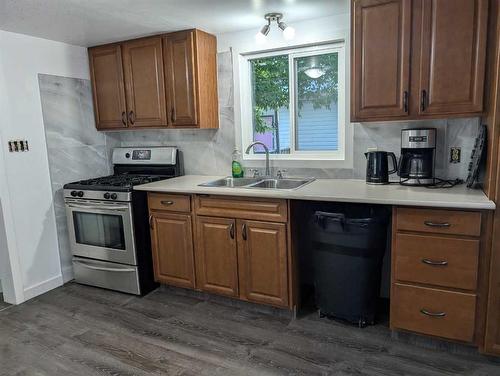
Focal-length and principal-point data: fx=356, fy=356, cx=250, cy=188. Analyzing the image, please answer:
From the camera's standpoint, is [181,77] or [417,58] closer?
[417,58]

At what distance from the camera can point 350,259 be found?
225 cm

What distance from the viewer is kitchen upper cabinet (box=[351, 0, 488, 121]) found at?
6.54ft

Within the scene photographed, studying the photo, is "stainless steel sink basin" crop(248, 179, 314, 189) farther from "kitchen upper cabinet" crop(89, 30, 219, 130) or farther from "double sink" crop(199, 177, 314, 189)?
"kitchen upper cabinet" crop(89, 30, 219, 130)

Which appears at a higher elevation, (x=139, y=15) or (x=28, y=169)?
(x=139, y=15)

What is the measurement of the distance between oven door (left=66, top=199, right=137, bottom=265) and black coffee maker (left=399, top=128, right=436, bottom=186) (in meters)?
2.06

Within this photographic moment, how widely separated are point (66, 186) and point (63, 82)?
95 cm

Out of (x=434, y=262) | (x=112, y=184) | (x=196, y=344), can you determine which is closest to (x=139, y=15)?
(x=112, y=184)

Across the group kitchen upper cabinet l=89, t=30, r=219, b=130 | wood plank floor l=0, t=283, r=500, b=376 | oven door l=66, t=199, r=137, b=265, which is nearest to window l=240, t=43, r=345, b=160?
kitchen upper cabinet l=89, t=30, r=219, b=130

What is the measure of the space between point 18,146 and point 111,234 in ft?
3.34

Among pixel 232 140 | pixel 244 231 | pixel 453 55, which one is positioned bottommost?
pixel 244 231

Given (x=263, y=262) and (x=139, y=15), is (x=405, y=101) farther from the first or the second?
(x=139, y=15)

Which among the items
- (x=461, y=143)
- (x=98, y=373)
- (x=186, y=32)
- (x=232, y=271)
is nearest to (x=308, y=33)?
(x=186, y=32)

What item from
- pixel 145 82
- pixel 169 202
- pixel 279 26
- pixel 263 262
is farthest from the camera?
pixel 145 82

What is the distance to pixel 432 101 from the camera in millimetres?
2135
